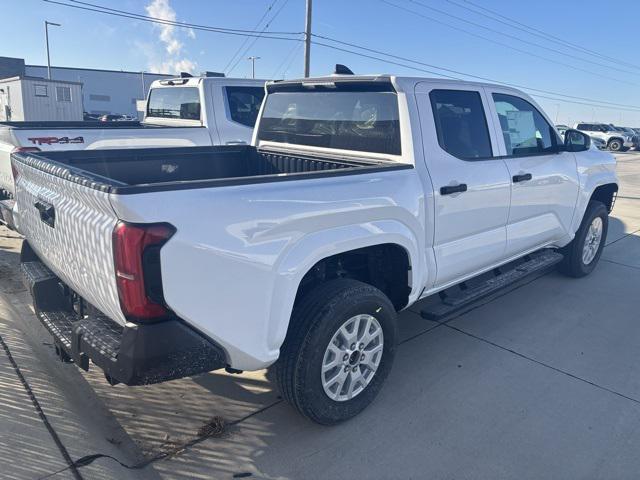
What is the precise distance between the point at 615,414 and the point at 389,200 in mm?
1938

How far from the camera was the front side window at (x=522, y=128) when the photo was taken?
164 inches

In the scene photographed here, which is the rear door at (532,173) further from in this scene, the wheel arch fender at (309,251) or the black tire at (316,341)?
the black tire at (316,341)

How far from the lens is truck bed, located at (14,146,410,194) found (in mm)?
2867

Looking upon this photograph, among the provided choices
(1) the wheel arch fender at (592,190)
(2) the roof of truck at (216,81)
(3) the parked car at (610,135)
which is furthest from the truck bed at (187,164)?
(3) the parked car at (610,135)

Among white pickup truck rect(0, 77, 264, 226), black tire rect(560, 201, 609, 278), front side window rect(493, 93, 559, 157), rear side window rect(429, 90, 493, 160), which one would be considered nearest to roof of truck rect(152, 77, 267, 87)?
white pickup truck rect(0, 77, 264, 226)

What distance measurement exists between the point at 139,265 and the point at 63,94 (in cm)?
2527

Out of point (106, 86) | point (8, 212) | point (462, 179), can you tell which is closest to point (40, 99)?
point (8, 212)

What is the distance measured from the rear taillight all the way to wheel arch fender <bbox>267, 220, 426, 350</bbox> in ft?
1.84

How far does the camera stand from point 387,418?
3.02 m

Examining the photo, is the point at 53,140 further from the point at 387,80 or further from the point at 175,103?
the point at 387,80

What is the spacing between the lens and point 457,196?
3.46 metres

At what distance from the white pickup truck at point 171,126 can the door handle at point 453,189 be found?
405 cm

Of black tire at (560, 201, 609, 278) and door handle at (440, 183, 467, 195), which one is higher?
door handle at (440, 183, 467, 195)

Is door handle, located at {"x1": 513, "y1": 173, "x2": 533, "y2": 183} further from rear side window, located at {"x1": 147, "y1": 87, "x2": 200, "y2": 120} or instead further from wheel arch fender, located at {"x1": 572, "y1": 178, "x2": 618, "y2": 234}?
rear side window, located at {"x1": 147, "y1": 87, "x2": 200, "y2": 120}
